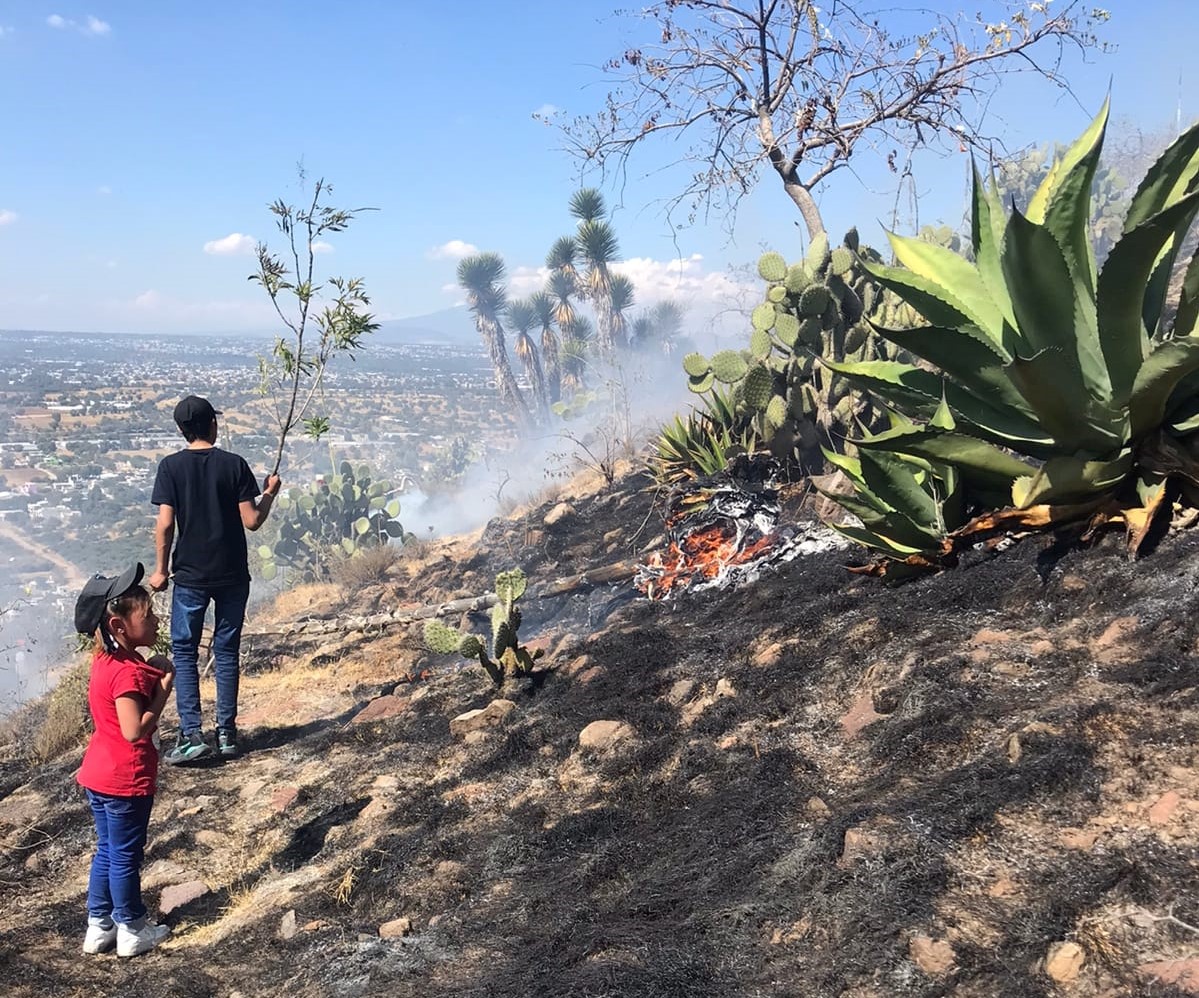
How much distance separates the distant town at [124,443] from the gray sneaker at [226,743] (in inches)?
533

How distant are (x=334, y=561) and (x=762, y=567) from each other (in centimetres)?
1135

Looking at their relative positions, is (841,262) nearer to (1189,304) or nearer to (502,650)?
(1189,304)

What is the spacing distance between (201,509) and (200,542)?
6.8 inches

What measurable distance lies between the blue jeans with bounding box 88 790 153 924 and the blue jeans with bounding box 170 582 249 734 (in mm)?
1581

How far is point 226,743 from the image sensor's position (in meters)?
5.11

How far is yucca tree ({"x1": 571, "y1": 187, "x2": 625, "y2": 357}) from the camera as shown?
3638cm

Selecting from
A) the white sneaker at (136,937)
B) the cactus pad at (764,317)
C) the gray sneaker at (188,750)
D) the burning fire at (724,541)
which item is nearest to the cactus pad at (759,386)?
the cactus pad at (764,317)

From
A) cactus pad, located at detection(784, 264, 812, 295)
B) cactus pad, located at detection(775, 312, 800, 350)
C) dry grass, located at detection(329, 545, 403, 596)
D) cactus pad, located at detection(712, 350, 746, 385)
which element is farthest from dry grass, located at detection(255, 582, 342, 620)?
cactus pad, located at detection(784, 264, 812, 295)

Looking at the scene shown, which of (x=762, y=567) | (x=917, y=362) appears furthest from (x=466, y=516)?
(x=762, y=567)

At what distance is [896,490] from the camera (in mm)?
3988

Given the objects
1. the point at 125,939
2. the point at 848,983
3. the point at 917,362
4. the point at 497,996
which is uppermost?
the point at 917,362

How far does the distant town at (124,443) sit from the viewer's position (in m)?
40.7

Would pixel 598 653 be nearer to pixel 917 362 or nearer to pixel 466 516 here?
pixel 917 362

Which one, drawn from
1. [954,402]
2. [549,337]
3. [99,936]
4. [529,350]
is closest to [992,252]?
[954,402]
